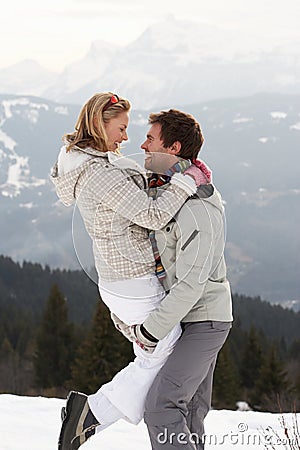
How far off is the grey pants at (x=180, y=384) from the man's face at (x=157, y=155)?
31.5 inches

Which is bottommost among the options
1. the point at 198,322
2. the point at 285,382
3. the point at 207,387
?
the point at 285,382

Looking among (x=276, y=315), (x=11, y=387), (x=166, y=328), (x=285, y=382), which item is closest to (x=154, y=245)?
(x=166, y=328)

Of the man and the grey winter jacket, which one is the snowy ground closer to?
the man

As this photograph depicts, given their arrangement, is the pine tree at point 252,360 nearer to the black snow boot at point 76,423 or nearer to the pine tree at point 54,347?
the pine tree at point 54,347

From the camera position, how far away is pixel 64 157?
3418mm

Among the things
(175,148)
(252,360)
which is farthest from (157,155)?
(252,360)

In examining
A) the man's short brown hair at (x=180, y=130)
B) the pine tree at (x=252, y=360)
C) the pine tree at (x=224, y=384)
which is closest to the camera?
the man's short brown hair at (x=180, y=130)

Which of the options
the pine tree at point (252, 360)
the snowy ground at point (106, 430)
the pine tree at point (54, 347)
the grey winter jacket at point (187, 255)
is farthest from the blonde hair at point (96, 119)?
the pine tree at point (54, 347)

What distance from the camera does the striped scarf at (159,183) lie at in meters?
3.29

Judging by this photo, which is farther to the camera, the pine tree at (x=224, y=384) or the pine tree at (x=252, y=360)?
the pine tree at (x=252, y=360)

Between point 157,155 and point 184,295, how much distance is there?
692 millimetres

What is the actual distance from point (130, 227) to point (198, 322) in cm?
59

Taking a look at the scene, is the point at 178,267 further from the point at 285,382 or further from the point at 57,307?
the point at 57,307

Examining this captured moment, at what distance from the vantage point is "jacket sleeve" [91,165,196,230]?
10.4 feet
